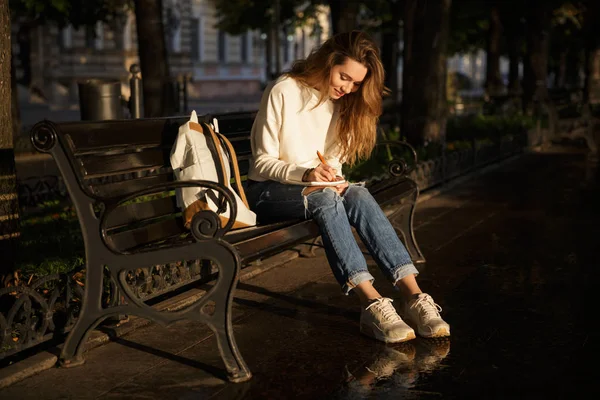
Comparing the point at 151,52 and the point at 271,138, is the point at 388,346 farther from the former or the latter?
the point at 151,52

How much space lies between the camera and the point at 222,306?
4254 mm

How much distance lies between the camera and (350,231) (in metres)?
5.02

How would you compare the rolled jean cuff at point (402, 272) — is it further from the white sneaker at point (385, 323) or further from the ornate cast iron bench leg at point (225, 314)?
the ornate cast iron bench leg at point (225, 314)

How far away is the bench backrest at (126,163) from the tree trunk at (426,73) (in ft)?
25.2

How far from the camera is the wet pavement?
4184mm

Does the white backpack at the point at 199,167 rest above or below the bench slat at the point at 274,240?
above

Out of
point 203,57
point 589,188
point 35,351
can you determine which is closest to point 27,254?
point 35,351

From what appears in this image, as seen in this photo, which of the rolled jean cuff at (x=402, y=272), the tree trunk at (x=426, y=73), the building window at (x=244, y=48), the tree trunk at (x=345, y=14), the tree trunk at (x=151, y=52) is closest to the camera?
the rolled jean cuff at (x=402, y=272)

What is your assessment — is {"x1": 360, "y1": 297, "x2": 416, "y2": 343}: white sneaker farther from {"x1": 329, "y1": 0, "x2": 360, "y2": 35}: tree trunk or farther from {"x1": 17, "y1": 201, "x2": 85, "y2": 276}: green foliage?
{"x1": 329, "y1": 0, "x2": 360, "y2": 35}: tree trunk

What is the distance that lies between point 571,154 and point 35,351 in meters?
13.6

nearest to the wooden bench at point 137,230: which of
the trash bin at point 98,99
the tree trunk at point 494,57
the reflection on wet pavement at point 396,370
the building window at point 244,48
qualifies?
the reflection on wet pavement at point 396,370

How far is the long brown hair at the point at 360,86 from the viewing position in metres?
5.21

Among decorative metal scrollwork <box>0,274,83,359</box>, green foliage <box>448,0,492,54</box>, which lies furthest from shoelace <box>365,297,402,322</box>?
green foliage <box>448,0,492,54</box>

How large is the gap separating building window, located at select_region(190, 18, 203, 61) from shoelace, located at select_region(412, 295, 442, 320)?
1922 inches
